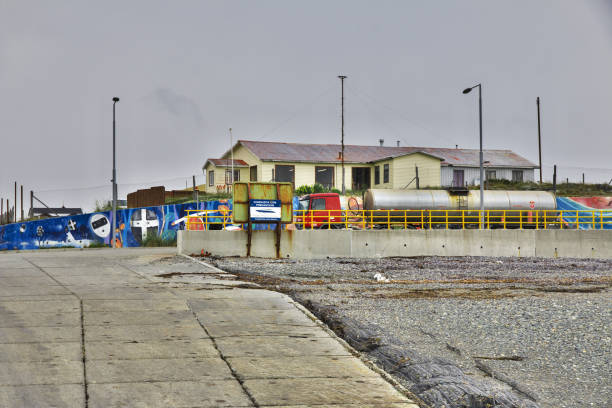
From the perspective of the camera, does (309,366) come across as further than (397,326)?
No

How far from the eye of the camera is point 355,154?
61594 mm

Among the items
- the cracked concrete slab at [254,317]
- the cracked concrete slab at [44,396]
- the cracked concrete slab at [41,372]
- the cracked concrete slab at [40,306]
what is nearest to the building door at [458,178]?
the cracked concrete slab at [254,317]

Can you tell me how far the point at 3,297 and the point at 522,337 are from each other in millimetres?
9212

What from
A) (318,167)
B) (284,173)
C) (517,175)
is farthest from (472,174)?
(284,173)

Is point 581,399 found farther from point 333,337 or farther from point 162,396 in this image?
point 162,396

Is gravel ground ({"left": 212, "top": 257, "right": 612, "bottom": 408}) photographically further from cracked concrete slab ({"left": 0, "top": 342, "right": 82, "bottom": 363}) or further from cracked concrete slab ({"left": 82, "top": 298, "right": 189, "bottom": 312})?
cracked concrete slab ({"left": 0, "top": 342, "right": 82, "bottom": 363})

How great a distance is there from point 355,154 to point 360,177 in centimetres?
282

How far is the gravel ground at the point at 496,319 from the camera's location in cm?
753

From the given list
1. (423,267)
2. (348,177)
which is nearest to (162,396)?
(423,267)

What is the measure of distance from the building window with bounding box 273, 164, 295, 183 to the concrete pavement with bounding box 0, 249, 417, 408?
4345 cm

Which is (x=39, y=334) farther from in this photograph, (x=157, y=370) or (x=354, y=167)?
(x=354, y=167)

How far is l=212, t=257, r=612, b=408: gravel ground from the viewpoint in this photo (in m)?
7.53

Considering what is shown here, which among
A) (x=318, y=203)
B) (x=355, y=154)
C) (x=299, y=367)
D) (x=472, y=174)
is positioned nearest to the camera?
(x=299, y=367)

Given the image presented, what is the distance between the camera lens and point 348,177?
194 ft
